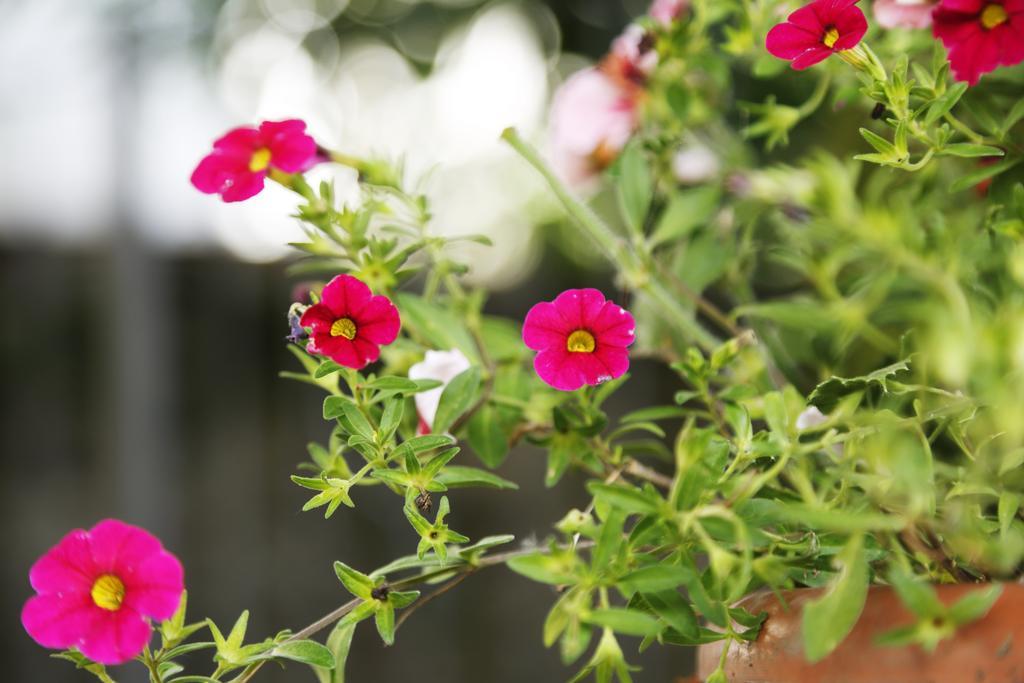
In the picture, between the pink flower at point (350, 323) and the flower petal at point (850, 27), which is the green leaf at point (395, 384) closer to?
the pink flower at point (350, 323)

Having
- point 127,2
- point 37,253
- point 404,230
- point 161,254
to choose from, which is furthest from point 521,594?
point 404,230

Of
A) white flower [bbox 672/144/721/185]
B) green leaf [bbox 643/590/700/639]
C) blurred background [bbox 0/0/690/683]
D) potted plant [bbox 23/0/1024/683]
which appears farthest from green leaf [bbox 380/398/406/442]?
blurred background [bbox 0/0/690/683]

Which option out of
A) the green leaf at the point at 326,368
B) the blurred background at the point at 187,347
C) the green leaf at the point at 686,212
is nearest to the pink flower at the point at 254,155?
the green leaf at the point at 326,368

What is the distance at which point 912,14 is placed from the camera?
40 centimetres

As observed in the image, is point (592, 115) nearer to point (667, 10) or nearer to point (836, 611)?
point (667, 10)

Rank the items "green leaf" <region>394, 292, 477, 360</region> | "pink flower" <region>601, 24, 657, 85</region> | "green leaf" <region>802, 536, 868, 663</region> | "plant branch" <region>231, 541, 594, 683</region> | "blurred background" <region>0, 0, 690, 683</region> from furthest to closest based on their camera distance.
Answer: "blurred background" <region>0, 0, 690, 683</region> < "pink flower" <region>601, 24, 657, 85</region> < "green leaf" <region>394, 292, 477, 360</region> < "plant branch" <region>231, 541, 594, 683</region> < "green leaf" <region>802, 536, 868, 663</region>

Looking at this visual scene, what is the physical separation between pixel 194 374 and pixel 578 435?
6.24ft

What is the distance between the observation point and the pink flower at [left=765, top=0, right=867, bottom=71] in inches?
12.9

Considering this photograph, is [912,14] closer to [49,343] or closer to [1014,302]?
[1014,302]

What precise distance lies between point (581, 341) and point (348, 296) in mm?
84

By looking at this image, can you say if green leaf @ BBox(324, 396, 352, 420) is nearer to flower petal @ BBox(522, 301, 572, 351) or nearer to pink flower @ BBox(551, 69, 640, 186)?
flower petal @ BBox(522, 301, 572, 351)

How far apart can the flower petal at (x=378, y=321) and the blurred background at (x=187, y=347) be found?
5.54ft

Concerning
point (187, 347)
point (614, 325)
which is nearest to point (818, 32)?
point (614, 325)

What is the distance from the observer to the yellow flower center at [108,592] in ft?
1.06
